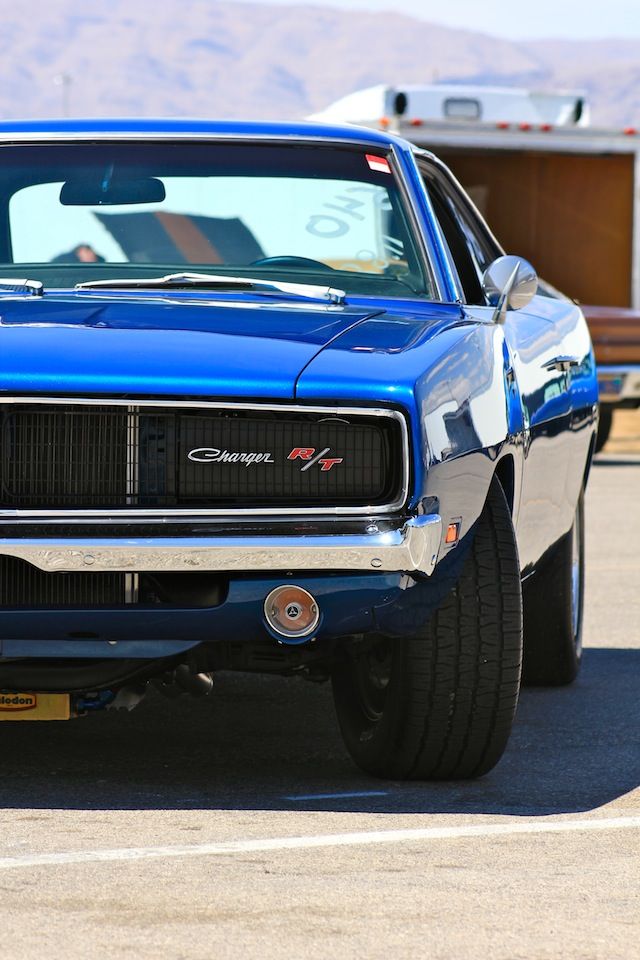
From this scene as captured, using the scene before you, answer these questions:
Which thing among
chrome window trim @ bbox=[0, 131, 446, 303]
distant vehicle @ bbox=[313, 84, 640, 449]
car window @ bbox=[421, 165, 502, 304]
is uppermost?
chrome window trim @ bbox=[0, 131, 446, 303]

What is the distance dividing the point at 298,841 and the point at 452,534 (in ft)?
2.67

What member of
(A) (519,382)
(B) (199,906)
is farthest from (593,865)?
(A) (519,382)

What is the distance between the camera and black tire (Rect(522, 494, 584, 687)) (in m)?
6.94

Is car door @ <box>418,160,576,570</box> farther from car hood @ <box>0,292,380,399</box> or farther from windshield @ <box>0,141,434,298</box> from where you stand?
car hood @ <box>0,292,380,399</box>

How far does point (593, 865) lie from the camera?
4453 mm

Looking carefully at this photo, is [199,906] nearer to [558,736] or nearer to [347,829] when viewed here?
[347,829]

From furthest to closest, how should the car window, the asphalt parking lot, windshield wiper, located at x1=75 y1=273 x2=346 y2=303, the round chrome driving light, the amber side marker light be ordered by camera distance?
1. the car window
2. windshield wiper, located at x1=75 y1=273 x2=346 y2=303
3. the amber side marker light
4. the round chrome driving light
5. the asphalt parking lot

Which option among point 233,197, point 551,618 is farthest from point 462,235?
point 551,618

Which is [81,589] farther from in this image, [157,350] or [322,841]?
[322,841]

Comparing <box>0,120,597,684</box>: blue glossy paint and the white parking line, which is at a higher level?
<box>0,120,597,684</box>: blue glossy paint

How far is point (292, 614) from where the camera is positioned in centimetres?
479

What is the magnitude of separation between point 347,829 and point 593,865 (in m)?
0.59

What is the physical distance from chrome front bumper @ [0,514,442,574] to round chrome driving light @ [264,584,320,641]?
0.30 feet

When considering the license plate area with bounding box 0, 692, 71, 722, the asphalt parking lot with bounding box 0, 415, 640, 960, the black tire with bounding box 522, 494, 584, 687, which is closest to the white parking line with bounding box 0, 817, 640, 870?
the asphalt parking lot with bounding box 0, 415, 640, 960
